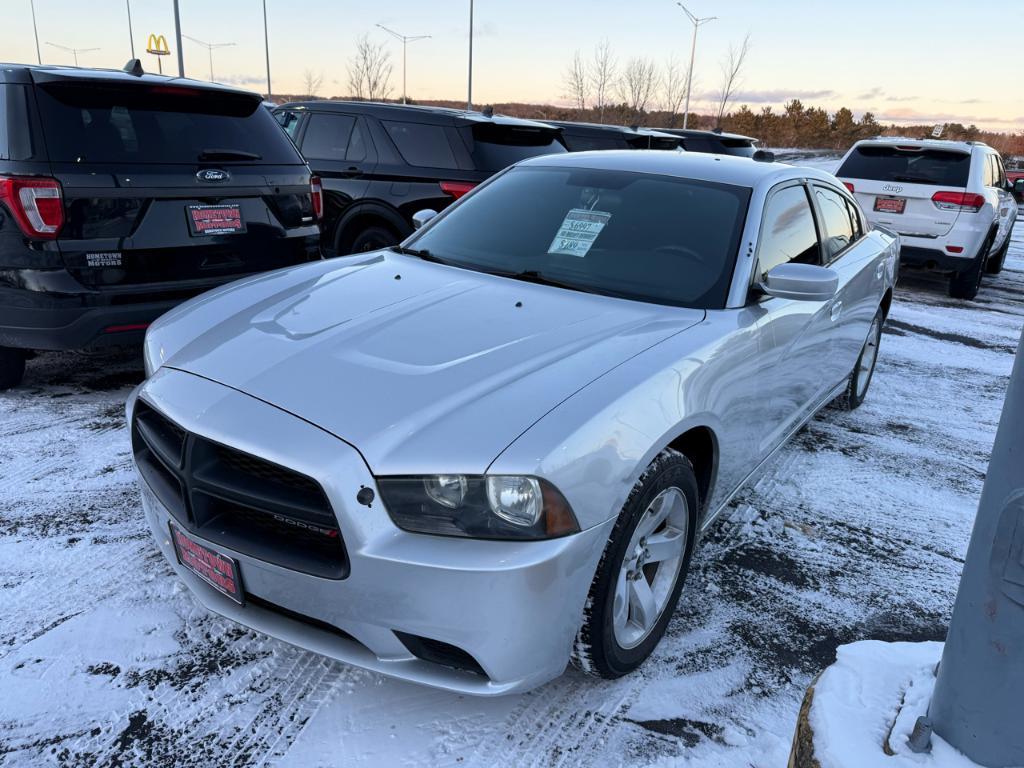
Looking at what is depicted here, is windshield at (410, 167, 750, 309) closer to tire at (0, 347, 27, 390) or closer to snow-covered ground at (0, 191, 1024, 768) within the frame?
snow-covered ground at (0, 191, 1024, 768)

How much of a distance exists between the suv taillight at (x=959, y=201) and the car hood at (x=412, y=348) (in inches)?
299

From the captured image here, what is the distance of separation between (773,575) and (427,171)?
16.0ft

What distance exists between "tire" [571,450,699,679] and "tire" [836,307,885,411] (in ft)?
9.46

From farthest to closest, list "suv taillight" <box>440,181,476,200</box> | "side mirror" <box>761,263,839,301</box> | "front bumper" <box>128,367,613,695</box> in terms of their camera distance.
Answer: "suv taillight" <box>440,181,476,200</box> → "side mirror" <box>761,263,839,301</box> → "front bumper" <box>128,367,613,695</box>

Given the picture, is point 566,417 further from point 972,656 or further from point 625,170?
point 625,170

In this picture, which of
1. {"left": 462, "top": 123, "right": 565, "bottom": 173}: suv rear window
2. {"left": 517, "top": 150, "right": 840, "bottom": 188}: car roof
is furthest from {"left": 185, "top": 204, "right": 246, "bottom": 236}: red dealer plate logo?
{"left": 462, "top": 123, "right": 565, "bottom": 173}: suv rear window

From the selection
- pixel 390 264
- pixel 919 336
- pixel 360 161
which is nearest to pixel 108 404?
pixel 390 264

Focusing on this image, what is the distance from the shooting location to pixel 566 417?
2.09m

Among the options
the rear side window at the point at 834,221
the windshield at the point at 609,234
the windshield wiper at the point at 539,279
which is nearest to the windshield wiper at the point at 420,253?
the windshield at the point at 609,234

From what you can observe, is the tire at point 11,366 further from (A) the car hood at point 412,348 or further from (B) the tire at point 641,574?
(B) the tire at point 641,574

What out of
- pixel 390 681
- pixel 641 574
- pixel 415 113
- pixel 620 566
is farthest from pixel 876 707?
pixel 415 113

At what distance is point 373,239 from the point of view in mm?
7242

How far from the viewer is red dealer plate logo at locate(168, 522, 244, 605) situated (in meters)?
2.17

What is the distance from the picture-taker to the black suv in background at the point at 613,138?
10.9m
